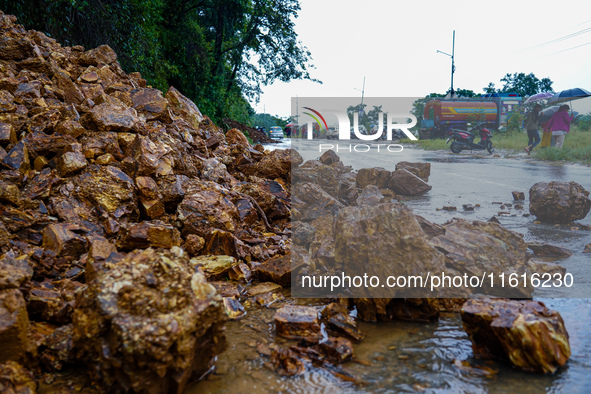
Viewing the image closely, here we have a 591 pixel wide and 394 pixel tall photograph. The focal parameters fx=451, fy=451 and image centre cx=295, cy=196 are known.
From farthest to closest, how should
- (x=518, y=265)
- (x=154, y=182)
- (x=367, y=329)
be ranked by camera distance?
1. (x=154, y=182)
2. (x=518, y=265)
3. (x=367, y=329)

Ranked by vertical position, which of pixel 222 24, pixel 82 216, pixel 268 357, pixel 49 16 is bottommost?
pixel 268 357

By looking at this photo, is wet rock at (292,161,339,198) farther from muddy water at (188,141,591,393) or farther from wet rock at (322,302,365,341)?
wet rock at (322,302,365,341)

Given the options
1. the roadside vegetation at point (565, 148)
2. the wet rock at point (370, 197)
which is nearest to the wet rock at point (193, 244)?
the wet rock at point (370, 197)

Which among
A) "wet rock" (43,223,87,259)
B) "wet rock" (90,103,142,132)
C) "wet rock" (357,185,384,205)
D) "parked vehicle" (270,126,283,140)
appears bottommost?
"wet rock" (43,223,87,259)

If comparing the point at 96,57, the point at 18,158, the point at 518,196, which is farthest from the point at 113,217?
the point at 518,196

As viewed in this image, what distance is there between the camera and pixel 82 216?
3.93 metres

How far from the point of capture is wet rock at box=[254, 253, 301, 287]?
3650 mm

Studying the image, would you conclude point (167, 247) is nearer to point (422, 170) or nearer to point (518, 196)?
point (518, 196)

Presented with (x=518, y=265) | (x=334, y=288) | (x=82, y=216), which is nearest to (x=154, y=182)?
(x=82, y=216)

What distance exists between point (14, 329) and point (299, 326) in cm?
151

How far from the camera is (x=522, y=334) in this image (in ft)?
7.32

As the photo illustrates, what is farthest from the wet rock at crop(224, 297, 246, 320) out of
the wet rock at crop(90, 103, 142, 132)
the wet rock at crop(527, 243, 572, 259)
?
the wet rock at crop(527, 243, 572, 259)

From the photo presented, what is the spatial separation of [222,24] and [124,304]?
15.2 metres

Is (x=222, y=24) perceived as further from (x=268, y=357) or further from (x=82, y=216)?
Result: (x=268, y=357)
